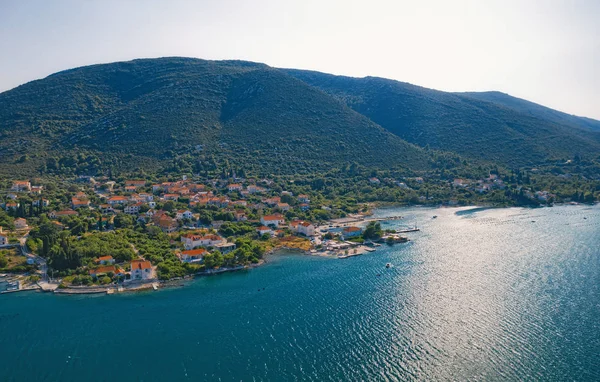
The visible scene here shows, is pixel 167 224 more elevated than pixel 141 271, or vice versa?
pixel 167 224

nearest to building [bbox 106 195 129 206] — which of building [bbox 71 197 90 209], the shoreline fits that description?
building [bbox 71 197 90 209]

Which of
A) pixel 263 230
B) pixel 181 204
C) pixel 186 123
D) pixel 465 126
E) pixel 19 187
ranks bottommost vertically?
pixel 263 230

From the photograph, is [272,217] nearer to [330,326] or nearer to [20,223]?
[20,223]

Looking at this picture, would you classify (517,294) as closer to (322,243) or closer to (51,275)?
(322,243)

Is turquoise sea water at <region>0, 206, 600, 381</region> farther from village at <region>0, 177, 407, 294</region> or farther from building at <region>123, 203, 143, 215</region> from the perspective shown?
building at <region>123, 203, 143, 215</region>

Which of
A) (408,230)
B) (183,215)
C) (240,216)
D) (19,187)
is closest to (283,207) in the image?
(240,216)

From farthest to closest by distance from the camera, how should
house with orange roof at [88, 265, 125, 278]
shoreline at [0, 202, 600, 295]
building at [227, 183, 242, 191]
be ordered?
1. building at [227, 183, 242, 191]
2. house with orange roof at [88, 265, 125, 278]
3. shoreline at [0, 202, 600, 295]

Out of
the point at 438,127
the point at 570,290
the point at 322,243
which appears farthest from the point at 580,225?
the point at 438,127
